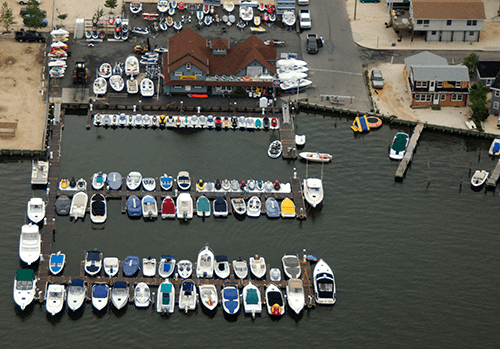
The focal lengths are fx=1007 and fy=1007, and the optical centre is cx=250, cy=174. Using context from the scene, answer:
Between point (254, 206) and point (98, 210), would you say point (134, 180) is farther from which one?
point (254, 206)

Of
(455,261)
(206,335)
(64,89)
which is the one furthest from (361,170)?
(64,89)

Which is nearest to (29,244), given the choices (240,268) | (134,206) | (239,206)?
(134,206)

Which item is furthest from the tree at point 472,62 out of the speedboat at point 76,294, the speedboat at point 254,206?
the speedboat at point 76,294

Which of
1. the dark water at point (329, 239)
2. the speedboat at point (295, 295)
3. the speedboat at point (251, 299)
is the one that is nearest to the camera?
the dark water at point (329, 239)

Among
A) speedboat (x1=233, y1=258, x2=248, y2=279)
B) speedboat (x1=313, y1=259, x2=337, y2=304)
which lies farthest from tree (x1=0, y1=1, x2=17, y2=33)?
speedboat (x1=313, y1=259, x2=337, y2=304)

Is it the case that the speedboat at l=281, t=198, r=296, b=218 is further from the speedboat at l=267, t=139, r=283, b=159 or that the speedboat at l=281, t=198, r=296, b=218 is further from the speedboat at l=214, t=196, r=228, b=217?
the speedboat at l=267, t=139, r=283, b=159

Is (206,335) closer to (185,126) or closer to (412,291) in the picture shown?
(412,291)

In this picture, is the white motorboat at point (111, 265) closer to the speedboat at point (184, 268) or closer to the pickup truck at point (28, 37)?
the speedboat at point (184, 268)
